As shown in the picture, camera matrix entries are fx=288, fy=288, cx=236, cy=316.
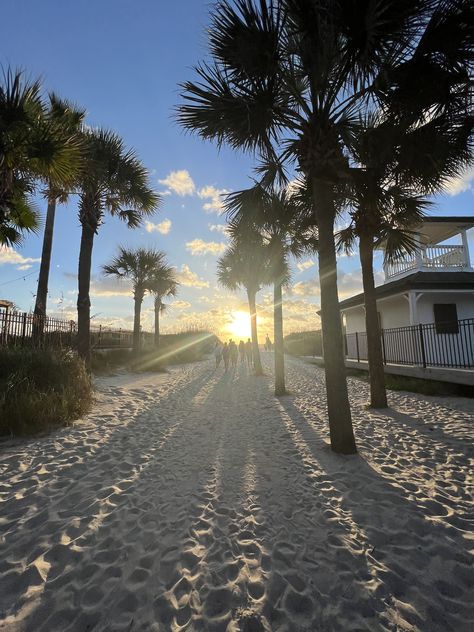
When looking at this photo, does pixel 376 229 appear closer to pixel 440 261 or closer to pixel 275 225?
pixel 275 225

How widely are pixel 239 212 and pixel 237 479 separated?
16.2 feet

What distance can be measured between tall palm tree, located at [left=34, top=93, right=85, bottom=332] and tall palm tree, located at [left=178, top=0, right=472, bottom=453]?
11.9 ft

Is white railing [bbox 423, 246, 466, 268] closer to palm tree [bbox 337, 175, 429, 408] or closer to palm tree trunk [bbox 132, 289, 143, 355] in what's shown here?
palm tree [bbox 337, 175, 429, 408]

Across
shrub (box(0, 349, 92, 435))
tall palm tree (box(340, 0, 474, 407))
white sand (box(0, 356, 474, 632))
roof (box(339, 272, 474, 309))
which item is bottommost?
white sand (box(0, 356, 474, 632))

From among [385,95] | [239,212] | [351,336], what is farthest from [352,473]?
[351,336]

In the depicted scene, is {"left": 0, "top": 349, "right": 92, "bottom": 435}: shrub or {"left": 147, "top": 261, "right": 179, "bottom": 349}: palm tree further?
{"left": 147, "top": 261, "right": 179, "bottom": 349}: palm tree

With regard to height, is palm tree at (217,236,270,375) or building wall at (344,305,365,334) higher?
palm tree at (217,236,270,375)

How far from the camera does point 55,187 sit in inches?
309

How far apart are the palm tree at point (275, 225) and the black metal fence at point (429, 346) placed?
501cm

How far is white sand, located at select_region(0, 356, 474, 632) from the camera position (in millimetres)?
1844

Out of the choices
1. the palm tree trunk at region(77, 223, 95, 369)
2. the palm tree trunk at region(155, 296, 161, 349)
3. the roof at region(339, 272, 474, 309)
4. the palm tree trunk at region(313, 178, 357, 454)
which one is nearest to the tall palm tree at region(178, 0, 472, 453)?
the palm tree trunk at region(313, 178, 357, 454)

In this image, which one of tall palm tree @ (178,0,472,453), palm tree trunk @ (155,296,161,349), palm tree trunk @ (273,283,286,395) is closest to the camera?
tall palm tree @ (178,0,472,453)

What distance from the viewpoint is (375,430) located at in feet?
18.1

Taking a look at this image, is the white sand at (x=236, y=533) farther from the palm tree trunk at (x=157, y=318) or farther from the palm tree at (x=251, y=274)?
the palm tree trunk at (x=157, y=318)
